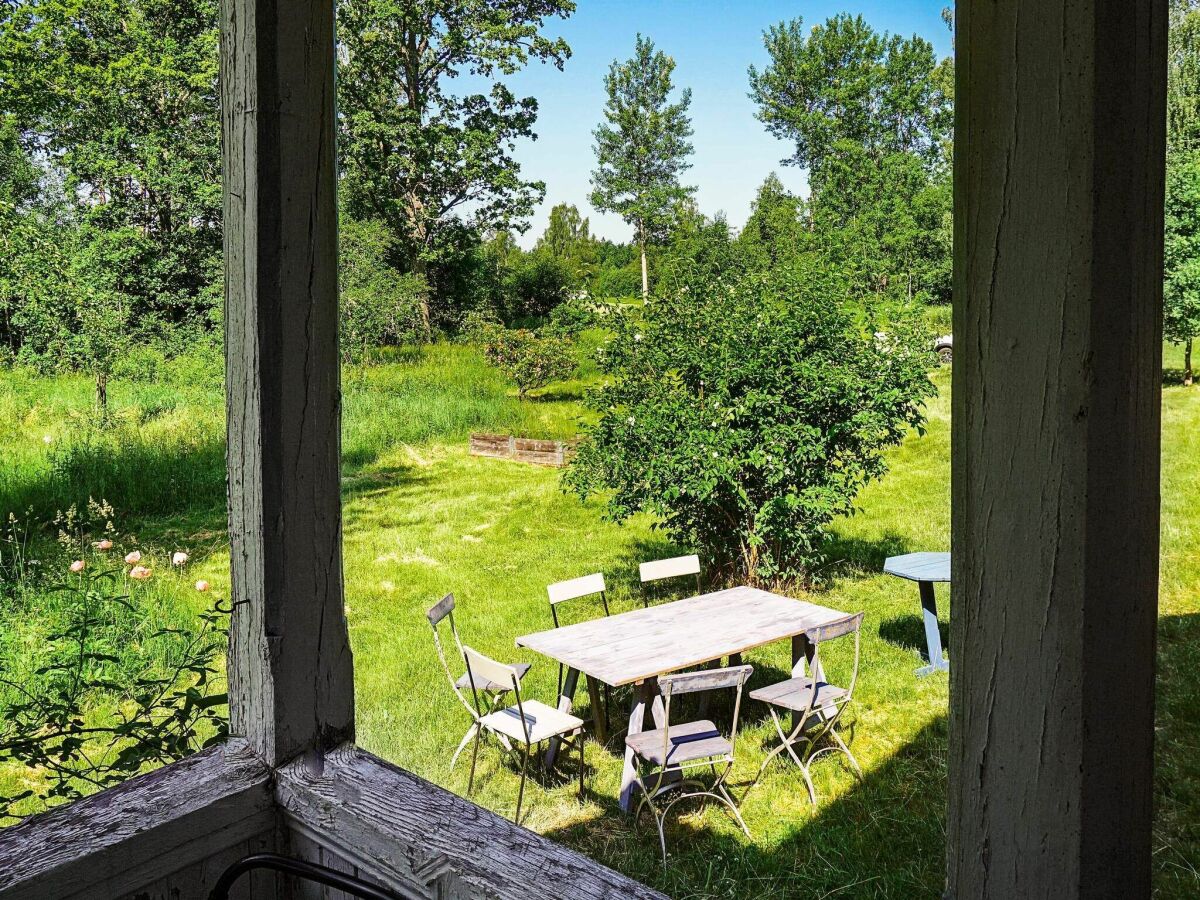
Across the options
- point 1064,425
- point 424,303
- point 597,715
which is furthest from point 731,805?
point 424,303

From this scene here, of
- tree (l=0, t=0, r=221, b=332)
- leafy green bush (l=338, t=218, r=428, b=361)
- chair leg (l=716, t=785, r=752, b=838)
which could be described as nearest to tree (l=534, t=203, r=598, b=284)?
leafy green bush (l=338, t=218, r=428, b=361)

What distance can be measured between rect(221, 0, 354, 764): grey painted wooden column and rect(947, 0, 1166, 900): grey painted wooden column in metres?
0.62

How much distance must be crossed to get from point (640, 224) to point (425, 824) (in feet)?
50.9

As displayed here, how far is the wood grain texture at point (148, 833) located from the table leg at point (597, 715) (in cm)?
266

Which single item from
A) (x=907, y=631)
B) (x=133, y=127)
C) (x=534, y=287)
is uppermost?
(x=133, y=127)

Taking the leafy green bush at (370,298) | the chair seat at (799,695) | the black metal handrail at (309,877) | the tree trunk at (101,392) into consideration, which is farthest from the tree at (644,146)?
the black metal handrail at (309,877)

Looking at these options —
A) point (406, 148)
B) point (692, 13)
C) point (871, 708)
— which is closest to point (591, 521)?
point (871, 708)

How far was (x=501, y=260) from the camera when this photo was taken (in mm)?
14039

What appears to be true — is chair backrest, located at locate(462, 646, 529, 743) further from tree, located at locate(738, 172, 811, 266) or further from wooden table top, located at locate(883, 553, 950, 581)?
tree, located at locate(738, 172, 811, 266)

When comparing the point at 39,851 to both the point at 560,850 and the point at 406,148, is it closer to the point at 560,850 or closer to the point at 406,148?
the point at 560,850

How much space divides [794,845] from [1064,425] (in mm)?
2924

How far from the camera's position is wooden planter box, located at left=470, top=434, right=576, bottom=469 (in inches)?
358

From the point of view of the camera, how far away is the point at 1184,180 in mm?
6395

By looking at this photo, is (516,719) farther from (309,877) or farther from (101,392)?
(101,392)
